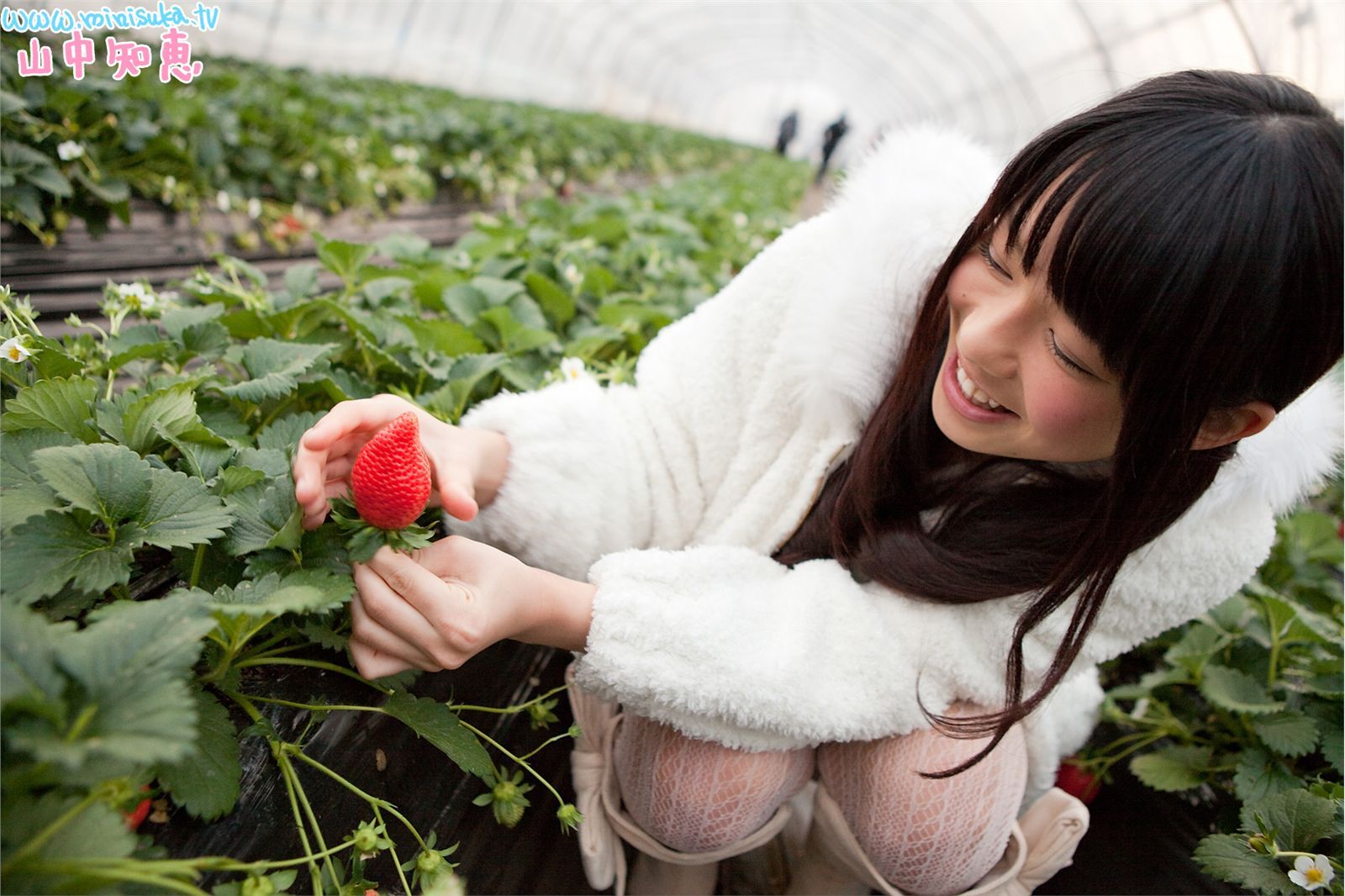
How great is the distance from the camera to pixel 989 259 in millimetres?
819

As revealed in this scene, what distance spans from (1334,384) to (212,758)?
45.1 inches

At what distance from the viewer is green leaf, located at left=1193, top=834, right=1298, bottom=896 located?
0.97m

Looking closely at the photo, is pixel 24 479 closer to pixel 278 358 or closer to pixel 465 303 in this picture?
pixel 278 358

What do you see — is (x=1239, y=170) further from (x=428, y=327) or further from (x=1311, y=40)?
(x=1311, y=40)

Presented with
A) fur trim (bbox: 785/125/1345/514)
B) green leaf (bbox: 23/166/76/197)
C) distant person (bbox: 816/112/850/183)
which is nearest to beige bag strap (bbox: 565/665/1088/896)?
fur trim (bbox: 785/125/1345/514)

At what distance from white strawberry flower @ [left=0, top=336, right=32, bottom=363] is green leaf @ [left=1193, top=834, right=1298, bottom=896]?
1383mm

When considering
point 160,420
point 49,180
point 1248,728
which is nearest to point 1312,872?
point 1248,728

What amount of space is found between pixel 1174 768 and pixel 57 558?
1432mm

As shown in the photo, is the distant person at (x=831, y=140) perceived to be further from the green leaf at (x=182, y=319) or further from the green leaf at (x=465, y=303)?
the green leaf at (x=182, y=319)

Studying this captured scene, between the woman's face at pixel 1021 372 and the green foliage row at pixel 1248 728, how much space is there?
0.56 m

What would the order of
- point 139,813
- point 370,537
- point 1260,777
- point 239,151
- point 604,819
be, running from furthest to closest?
point 239,151 → point 1260,777 → point 604,819 → point 370,537 → point 139,813

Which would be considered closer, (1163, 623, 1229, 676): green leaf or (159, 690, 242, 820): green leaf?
(159, 690, 242, 820): green leaf

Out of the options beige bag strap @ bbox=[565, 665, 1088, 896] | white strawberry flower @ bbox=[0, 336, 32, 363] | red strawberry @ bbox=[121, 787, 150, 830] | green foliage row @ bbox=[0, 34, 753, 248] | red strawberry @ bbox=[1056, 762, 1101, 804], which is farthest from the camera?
green foliage row @ bbox=[0, 34, 753, 248]

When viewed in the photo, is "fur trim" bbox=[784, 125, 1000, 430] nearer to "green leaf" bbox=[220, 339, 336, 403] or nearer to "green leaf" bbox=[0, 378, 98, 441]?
"green leaf" bbox=[220, 339, 336, 403]
